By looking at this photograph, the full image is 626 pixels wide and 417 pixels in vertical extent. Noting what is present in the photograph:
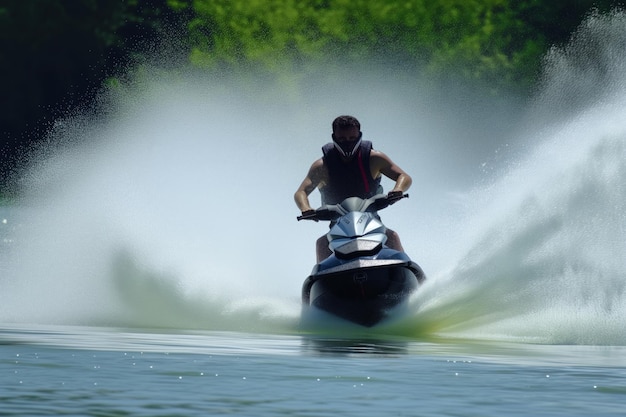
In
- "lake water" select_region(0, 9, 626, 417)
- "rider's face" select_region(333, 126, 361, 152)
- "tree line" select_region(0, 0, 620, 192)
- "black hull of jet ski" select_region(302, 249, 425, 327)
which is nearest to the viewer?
"lake water" select_region(0, 9, 626, 417)

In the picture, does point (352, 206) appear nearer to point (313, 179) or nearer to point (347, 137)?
point (347, 137)

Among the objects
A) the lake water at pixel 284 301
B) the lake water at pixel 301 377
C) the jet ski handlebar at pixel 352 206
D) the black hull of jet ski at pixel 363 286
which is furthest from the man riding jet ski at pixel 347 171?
the lake water at pixel 301 377

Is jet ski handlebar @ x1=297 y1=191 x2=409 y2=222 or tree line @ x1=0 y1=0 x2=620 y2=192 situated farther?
tree line @ x1=0 y1=0 x2=620 y2=192

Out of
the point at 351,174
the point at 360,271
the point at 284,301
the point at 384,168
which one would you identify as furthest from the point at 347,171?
the point at 284,301

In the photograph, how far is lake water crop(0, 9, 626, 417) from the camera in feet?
34.4

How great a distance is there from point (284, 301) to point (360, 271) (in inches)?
84.2

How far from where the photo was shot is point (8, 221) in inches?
1695

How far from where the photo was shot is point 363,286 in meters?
14.7

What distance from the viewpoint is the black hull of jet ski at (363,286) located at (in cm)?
1463

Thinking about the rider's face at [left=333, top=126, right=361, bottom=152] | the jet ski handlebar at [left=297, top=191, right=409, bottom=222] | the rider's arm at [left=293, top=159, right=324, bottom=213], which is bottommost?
the jet ski handlebar at [left=297, top=191, right=409, bottom=222]

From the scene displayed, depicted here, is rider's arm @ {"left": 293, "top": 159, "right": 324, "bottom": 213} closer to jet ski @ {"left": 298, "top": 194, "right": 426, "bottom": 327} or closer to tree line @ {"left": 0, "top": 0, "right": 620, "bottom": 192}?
jet ski @ {"left": 298, "top": 194, "right": 426, "bottom": 327}

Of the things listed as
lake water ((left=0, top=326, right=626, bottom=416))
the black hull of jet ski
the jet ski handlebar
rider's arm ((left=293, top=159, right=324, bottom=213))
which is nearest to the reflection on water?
lake water ((left=0, top=326, right=626, bottom=416))

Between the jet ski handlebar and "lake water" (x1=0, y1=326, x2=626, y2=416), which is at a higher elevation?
the jet ski handlebar

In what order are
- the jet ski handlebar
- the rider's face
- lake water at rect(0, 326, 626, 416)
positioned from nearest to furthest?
1. lake water at rect(0, 326, 626, 416)
2. the jet ski handlebar
3. the rider's face
